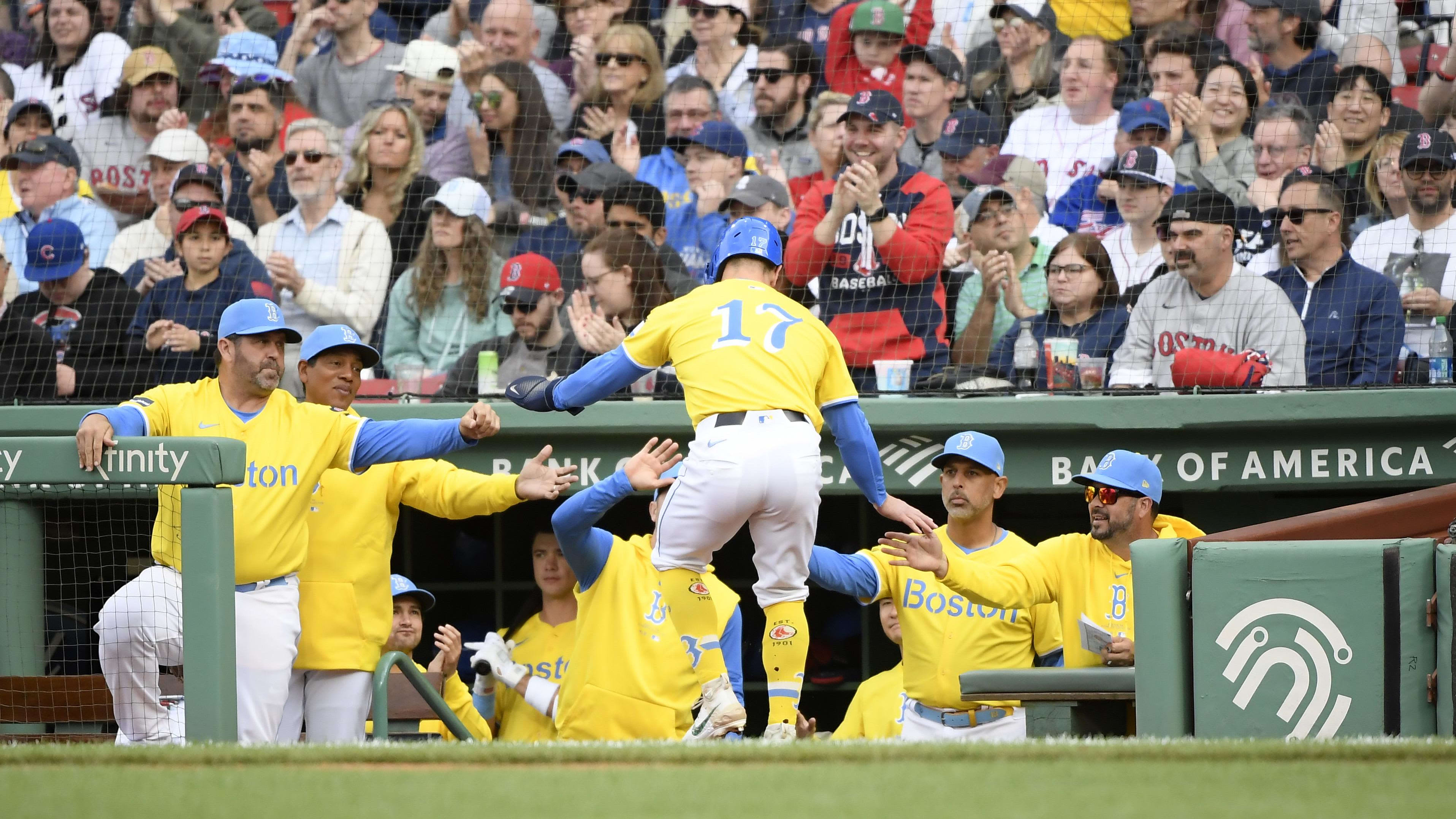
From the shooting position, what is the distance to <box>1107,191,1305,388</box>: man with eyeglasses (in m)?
7.26

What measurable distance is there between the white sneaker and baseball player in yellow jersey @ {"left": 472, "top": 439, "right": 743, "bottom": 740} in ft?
3.21

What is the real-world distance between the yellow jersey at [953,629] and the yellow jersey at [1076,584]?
0.70 ft

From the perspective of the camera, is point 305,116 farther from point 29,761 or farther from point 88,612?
point 29,761

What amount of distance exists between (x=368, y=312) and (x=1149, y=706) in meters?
4.86

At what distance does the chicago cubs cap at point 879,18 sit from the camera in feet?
28.3

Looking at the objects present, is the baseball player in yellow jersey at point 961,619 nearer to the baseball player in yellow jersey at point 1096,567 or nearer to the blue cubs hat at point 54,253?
the baseball player in yellow jersey at point 1096,567

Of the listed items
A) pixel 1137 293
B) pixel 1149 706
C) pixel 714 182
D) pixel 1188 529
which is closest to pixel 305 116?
Result: pixel 714 182

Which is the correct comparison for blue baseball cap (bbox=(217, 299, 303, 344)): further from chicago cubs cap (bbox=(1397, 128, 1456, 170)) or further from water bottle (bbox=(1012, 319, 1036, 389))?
chicago cubs cap (bbox=(1397, 128, 1456, 170))

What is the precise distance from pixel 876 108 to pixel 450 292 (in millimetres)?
2417

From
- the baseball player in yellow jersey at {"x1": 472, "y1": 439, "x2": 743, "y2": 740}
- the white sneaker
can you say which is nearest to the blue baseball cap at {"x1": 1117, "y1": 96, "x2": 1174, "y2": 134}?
the baseball player in yellow jersey at {"x1": 472, "y1": 439, "x2": 743, "y2": 740}

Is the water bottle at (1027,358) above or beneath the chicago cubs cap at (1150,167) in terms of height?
beneath

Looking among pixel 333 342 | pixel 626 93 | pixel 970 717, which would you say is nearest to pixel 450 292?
pixel 626 93

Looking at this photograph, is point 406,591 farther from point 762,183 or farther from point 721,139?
point 721,139

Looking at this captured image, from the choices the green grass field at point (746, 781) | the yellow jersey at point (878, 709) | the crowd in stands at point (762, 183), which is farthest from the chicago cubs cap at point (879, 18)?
the green grass field at point (746, 781)
